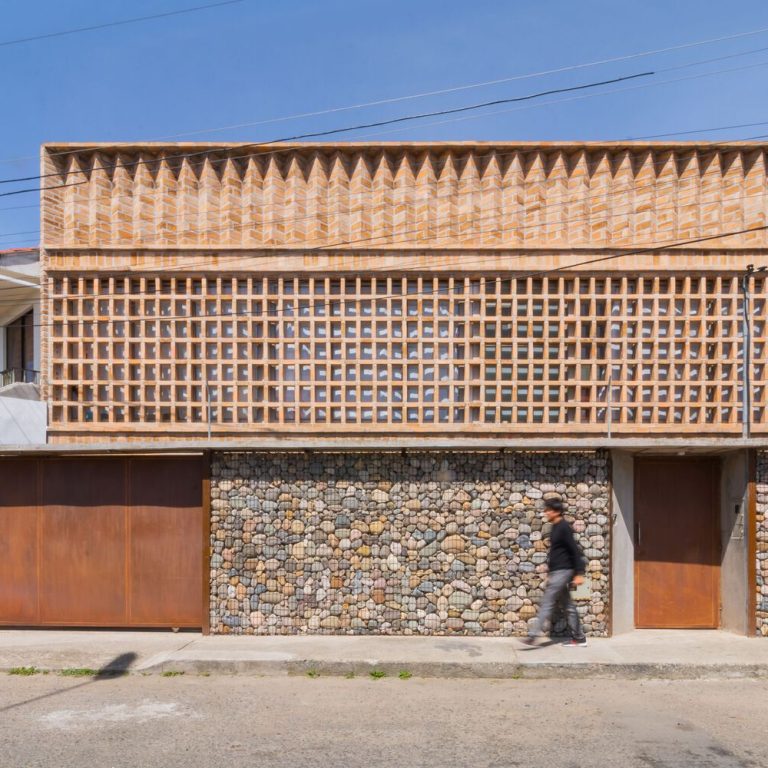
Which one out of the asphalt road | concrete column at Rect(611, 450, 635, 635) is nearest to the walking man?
the asphalt road

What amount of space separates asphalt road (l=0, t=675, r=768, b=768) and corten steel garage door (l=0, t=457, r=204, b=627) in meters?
1.31

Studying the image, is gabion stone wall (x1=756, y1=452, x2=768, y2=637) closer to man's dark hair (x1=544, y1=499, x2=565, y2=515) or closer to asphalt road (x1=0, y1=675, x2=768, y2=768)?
asphalt road (x1=0, y1=675, x2=768, y2=768)

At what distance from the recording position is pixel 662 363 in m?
12.1

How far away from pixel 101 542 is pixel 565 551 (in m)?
4.83

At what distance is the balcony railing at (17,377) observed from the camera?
569 inches

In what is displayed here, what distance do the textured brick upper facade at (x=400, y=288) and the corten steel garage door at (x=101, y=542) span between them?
4.67 metres

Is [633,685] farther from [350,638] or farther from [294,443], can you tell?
[294,443]

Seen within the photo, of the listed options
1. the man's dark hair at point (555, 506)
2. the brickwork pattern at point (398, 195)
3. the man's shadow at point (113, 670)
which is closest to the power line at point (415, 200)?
the brickwork pattern at point (398, 195)

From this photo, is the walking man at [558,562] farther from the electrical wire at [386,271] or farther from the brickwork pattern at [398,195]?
the brickwork pattern at [398,195]

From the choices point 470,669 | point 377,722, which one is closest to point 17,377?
point 470,669

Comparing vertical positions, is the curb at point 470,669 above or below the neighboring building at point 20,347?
below

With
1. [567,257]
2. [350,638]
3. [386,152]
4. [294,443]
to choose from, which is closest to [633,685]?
[350,638]

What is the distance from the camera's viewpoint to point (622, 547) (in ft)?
23.0

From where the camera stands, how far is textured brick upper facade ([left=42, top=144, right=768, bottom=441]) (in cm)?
1205
